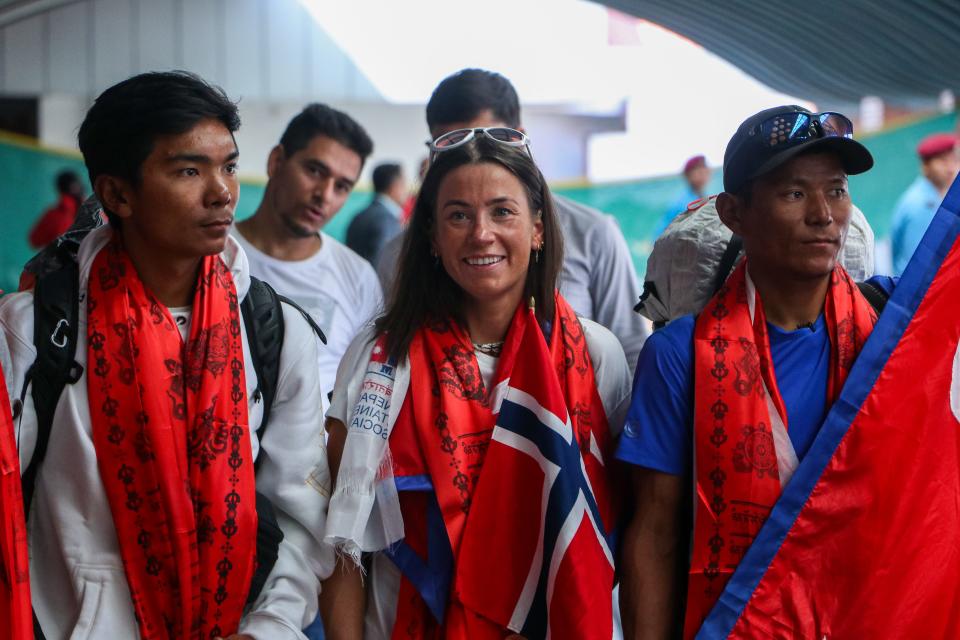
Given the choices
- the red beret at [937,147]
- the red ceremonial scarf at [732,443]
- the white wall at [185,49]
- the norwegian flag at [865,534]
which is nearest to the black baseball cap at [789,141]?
the red ceremonial scarf at [732,443]

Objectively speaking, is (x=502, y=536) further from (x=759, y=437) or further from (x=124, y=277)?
(x=124, y=277)

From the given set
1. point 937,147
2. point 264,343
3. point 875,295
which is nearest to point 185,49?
point 937,147

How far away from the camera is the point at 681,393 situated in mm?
2498

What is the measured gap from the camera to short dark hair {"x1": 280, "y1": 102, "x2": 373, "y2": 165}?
454cm

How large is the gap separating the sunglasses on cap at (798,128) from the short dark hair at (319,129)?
242 centimetres

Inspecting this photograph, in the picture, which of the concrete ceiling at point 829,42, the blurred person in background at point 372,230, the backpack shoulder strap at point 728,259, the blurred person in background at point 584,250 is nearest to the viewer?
the backpack shoulder strap at point 728,259

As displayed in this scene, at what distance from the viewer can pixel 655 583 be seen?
97.7 inches

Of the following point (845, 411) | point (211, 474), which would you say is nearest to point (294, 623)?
point (211, 474)

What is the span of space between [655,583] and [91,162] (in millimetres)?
1763

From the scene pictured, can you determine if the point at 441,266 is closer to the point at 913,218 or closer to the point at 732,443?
the point at 732,443

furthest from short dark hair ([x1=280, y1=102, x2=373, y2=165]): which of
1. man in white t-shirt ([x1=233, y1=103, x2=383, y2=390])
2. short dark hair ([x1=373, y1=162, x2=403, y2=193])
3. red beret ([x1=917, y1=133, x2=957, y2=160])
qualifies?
red beret ([x1=917, y1=133, x2=957, y2=160])

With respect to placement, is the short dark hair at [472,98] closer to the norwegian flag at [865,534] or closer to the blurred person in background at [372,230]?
the norwegian flag at [865,534]

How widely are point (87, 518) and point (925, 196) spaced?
6.79 metres

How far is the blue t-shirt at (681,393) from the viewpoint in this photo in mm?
2477
